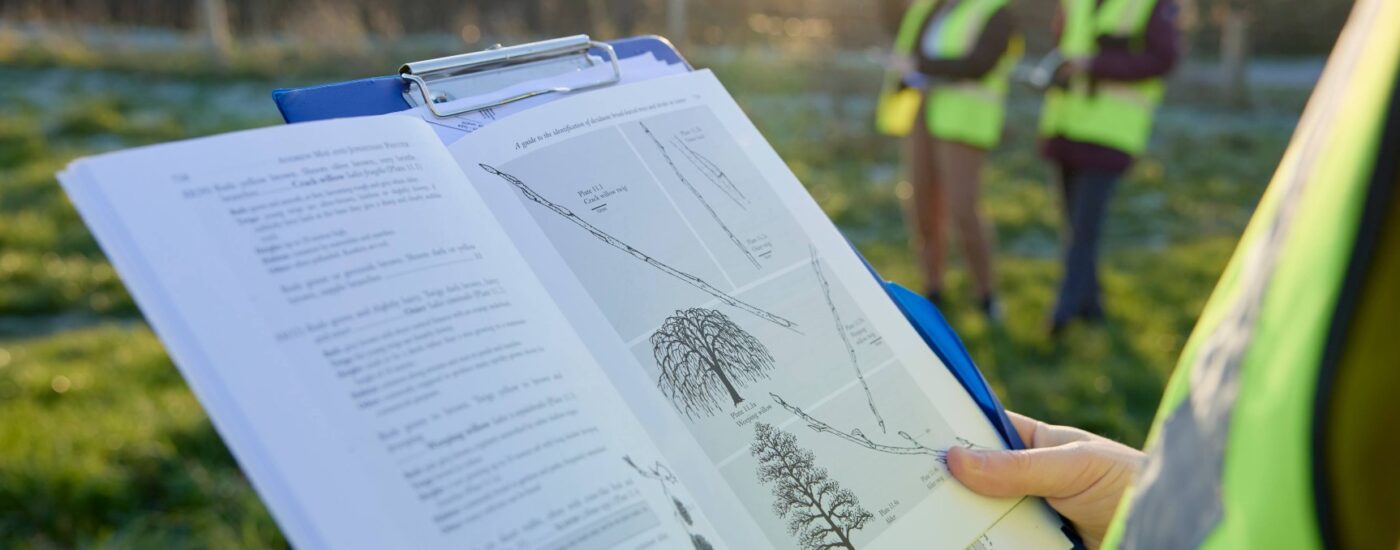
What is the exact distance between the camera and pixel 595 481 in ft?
2.61

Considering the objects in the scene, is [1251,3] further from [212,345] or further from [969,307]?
[212,345]

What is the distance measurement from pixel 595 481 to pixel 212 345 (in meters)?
0.28

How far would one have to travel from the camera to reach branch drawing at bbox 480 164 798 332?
3.05 feet

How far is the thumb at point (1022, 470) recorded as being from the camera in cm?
105

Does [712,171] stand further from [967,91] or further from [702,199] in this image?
[967,91]

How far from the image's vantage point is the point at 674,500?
84 cm

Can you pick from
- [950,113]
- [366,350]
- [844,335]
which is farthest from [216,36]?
[366,350]

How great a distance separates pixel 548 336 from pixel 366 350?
0.50 feet

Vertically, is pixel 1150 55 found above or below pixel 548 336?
above

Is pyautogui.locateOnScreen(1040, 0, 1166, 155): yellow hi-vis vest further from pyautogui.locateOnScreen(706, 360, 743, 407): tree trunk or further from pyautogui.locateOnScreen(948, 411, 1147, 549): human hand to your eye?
pyautogui.locateOnScreen(706, 360, 743, 407): tree trunk

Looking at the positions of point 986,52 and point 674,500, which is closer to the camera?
point 674,500

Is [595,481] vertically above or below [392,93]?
below

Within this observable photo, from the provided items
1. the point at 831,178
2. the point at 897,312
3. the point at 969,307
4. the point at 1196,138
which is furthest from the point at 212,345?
the point at 1196,138

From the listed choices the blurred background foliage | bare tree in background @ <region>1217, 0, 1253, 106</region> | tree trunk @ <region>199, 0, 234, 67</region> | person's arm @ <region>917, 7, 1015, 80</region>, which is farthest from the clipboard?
bare tree in background @ <region>1217, 0, 1253, 106</region>
